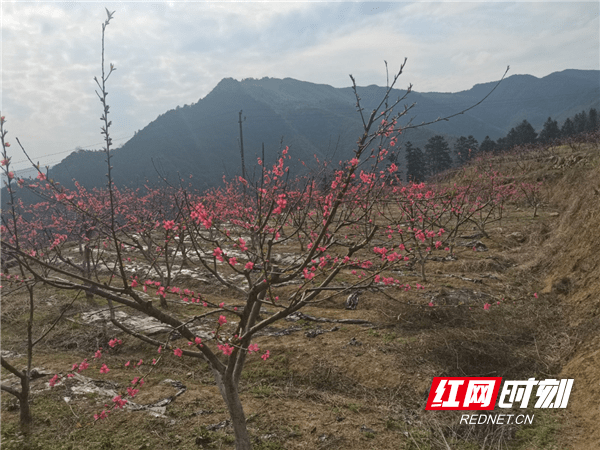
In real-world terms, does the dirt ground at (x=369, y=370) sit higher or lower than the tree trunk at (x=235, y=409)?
lower

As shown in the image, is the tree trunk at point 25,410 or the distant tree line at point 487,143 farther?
the distant tree line at point 487,143

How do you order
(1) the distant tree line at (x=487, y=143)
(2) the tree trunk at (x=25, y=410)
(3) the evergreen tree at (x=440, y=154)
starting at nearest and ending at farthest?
(2) the tree trunk at (x=25, y=410)
(1) the distant tree line at (x=487, y=143)
(3) the evergreen tree at (x=440, y=154)

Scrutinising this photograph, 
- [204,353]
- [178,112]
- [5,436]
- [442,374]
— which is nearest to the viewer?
[204,353]

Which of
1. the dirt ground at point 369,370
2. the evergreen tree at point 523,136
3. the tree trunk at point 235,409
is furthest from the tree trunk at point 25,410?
the evergreen tree at point 523,136

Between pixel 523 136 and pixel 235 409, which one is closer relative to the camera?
pixel 235 409

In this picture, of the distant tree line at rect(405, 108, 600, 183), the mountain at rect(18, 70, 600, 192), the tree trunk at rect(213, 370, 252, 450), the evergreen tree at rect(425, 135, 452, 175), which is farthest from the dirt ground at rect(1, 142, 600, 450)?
the mountain at rect(18, 70, 600, 192)

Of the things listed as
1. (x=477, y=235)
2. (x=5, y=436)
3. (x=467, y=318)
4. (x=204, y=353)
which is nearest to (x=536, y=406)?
(x=467, y=318)

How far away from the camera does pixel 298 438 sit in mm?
4871

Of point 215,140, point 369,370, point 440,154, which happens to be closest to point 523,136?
point 440,154

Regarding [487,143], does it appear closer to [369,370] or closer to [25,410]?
[369,370]

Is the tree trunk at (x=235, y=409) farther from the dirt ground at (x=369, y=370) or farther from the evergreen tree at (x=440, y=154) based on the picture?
the evergreen tree at (x=440, y=154)

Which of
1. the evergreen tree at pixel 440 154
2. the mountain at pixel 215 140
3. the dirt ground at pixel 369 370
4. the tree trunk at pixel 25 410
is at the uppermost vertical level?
the mountain at pixel 215 140

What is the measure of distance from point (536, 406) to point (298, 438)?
13.2 feet

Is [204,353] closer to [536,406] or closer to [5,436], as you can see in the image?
[5,436]
